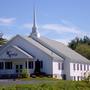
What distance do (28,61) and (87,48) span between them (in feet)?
117

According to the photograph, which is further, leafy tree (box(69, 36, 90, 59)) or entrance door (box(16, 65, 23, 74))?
leafy tree (box(69, 36, 90, 59))

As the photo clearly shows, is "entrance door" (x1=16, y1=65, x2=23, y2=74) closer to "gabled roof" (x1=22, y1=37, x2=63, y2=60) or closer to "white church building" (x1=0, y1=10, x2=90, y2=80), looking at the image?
"white church building" (x1=0, y1=10, x2=90, y2=80)

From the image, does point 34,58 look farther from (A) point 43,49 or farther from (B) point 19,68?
(B) point 19,68

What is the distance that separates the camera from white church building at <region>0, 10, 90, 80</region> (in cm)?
6769

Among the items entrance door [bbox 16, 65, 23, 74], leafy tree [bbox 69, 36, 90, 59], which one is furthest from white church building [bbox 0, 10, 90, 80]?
leafy tree [bbox 69, 36, 90, 59]

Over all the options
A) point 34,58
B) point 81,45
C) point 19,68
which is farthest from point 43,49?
point 81,45

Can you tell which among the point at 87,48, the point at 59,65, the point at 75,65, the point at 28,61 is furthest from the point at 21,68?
the point at 87,48

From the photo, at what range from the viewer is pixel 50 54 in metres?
68.2

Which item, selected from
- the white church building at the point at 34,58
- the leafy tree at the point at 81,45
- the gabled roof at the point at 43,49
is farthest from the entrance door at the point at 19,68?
the leafy tree at the point at 81,45

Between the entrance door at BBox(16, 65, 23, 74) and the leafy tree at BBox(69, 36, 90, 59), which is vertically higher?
the leafy tree at BBox(69, 36, 90, 59)

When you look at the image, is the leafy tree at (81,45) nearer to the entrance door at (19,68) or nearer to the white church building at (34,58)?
the white church building at (34,58)

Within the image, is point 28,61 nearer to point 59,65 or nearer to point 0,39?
point 59,65

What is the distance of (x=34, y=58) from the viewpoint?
68438mm

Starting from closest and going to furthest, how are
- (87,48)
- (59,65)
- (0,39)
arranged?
(59,65), (87,48), (0,39)
